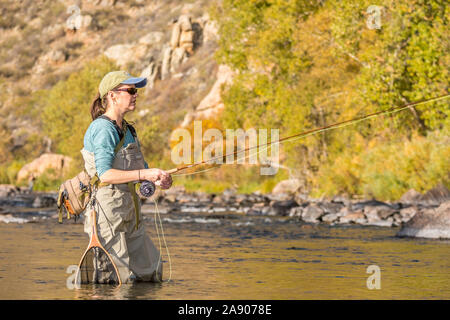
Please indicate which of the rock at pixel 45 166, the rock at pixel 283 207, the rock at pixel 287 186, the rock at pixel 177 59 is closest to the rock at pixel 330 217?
the rock at pixel 283 207

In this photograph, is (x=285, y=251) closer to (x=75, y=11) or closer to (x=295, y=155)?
(x=295, y=155)

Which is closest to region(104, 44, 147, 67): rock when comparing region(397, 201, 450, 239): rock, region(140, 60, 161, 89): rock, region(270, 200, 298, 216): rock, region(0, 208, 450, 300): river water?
region(140, 60, 161, 89): rock

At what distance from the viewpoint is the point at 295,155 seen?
107 feet

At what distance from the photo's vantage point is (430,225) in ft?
41.8

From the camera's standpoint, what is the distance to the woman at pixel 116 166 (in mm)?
6180

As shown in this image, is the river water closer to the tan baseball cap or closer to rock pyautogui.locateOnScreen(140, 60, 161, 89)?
the tan baseball cap

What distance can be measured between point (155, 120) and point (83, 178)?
4439cm

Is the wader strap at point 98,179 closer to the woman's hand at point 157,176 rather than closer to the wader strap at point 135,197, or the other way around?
the wader strap at point 135,197

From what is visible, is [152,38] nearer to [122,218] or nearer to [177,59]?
[177,59]

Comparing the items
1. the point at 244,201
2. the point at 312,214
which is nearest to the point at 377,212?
the point at 312,214

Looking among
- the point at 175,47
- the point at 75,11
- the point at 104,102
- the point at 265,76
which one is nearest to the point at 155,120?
the point at 265,76

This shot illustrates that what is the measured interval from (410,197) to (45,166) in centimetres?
3418

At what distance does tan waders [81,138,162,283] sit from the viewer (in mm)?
6312
